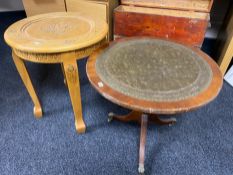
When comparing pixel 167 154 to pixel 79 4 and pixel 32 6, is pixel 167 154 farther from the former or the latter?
pixel 32 6

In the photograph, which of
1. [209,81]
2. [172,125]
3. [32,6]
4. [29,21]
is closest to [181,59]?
[209,81]

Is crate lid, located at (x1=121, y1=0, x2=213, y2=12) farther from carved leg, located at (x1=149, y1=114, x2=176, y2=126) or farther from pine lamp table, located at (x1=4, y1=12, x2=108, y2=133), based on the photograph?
carved leg, located at (x1=149, y1=114, x2=176, y2=126)

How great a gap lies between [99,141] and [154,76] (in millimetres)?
535

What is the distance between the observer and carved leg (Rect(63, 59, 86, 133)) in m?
0.92

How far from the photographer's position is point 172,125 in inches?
49.1

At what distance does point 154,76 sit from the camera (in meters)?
0.83

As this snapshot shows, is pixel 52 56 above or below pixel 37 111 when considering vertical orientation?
above

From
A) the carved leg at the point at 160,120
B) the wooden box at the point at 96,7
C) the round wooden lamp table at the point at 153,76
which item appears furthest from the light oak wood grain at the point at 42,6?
the carved leg at the point at 160,120

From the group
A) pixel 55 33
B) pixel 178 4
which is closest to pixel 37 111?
pixel 55 33

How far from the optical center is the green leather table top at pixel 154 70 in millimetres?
759

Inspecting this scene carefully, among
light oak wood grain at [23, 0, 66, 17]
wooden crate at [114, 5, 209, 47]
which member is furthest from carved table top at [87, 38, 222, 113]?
light oak wood grain at [23, 0, 66, 17]

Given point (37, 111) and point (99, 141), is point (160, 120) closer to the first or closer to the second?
point (99, 141)

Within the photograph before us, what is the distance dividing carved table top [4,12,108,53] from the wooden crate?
0.36 meters

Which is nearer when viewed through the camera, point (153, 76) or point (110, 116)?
point (153, 76)
